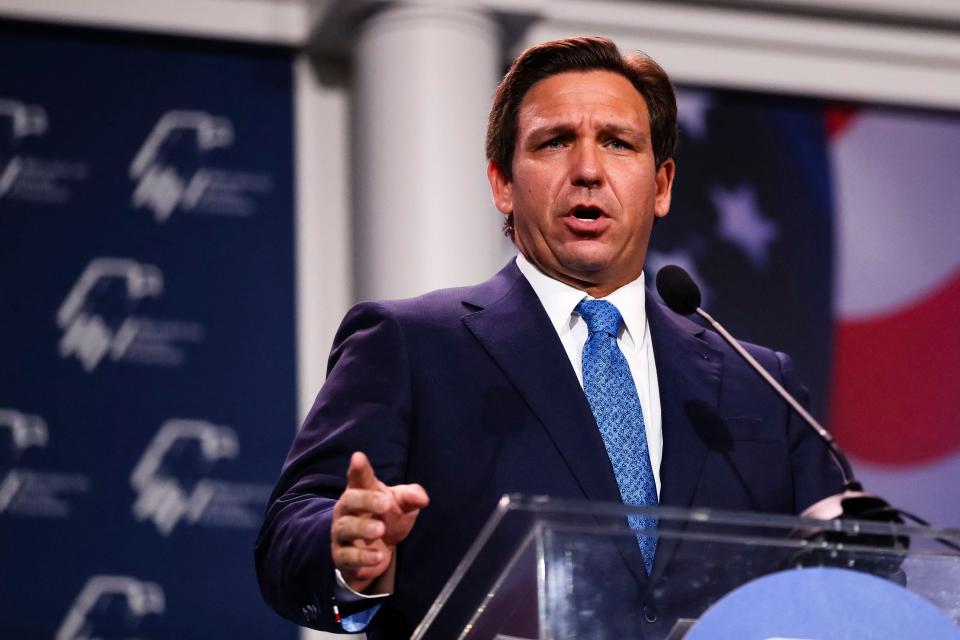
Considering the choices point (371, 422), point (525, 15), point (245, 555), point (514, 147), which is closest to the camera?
point (371, 422)

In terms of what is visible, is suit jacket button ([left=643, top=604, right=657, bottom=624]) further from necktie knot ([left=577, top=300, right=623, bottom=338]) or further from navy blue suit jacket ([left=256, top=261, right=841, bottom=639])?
necktie knot ([left=577, top=300, right=623, bottom=338])

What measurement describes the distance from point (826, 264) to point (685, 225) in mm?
486

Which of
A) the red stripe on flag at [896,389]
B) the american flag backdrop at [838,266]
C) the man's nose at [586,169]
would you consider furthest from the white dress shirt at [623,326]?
the red stripe on flag at [896,389]

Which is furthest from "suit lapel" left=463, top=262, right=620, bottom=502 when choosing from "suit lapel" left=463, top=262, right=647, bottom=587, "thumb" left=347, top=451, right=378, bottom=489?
"thumb" left=347, top=451, right=378, bottom=489

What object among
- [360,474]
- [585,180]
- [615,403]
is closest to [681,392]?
[615,403]

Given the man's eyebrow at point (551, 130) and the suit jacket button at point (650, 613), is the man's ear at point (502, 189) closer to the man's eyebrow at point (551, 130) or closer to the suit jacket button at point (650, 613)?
the man's eyebrow at point (551, 130)

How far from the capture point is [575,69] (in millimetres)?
2287

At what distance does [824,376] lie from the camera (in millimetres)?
4746

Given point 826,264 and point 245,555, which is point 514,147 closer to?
point 245,555

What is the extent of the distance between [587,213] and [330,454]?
1.71ft

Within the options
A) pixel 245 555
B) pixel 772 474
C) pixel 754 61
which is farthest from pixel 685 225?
pixel 772 474

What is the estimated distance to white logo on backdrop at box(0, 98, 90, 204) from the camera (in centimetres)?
419

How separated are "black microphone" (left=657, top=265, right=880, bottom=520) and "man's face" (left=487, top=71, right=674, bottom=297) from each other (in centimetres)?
20

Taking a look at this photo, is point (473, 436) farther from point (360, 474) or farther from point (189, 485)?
point (189, 485)
